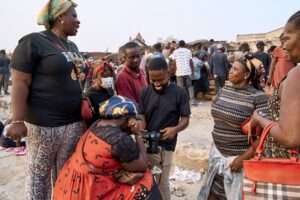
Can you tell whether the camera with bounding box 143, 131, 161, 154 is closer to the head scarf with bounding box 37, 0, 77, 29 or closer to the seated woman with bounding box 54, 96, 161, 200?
the seated woman with bounding box 54, 96, 161, 200

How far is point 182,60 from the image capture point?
32.8 feet

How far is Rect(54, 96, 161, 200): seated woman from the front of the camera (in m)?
2.61

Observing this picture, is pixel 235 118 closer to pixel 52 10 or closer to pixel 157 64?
pixel 157 64

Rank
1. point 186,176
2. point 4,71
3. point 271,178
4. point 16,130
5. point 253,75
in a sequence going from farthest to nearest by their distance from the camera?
point 4,71 < point 186,176 < point 253,75 < point 16,130 < point 271,178

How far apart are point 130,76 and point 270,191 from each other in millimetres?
1990

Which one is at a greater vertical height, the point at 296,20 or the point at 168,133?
the point at 296,20

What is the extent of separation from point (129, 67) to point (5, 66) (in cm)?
1239

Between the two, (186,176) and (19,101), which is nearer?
(19,101)

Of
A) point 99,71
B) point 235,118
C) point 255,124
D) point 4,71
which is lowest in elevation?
point 4,71

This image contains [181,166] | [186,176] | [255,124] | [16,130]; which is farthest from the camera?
[181,166]

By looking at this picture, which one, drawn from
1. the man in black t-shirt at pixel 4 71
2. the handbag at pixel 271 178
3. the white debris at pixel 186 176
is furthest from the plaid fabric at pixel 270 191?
the man in black t-shirt at pixel 4 71

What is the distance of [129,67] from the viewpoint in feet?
11.8

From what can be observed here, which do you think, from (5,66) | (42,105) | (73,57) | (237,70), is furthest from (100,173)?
(5,66)

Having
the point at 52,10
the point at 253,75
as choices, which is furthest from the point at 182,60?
the point at 52,10
